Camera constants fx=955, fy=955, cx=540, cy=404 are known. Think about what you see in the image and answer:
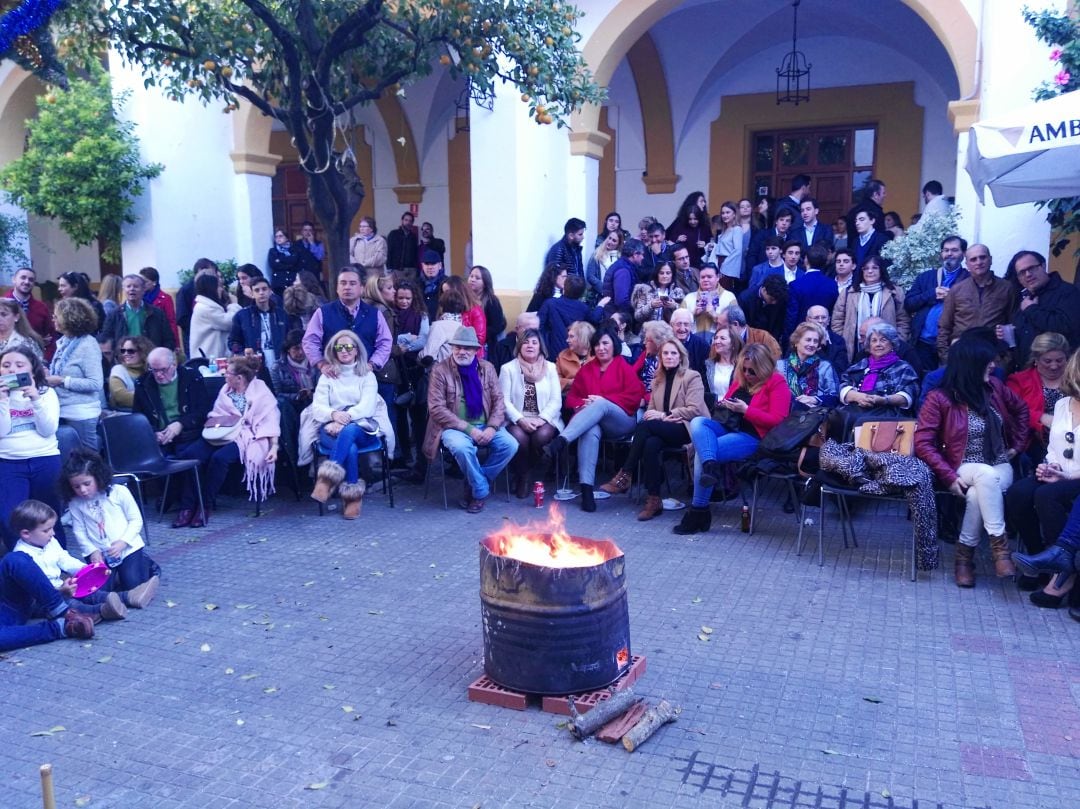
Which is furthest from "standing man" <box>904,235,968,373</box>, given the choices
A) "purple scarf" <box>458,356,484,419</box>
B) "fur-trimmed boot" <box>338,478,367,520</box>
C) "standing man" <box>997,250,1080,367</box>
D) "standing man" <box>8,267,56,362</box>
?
"standing man" <box>8,267,56,362</box>

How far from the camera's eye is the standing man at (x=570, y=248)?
34.0 feet

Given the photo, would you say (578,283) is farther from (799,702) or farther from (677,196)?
(677,196)

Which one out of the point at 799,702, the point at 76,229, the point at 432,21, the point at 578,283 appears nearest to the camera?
the point at 799,702

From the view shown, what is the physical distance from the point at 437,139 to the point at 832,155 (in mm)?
6513

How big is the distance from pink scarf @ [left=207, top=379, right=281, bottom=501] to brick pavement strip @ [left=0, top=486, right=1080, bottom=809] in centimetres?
102

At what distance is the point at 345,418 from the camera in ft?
23.8

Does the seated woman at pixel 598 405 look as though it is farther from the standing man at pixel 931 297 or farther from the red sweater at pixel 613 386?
the standing man at pixel 931 297

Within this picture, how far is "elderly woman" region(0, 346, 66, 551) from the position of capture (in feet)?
18.2

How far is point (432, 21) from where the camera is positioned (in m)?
7.00

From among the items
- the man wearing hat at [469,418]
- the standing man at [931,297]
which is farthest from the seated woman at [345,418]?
the standing man at [931,297]

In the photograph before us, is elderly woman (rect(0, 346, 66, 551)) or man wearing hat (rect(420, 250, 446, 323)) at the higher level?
man wearing hat (rect(420, 250, 446, 323))

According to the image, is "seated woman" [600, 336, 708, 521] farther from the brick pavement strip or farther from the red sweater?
the brick pavement strip

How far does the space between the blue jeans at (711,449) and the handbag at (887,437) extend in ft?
2.32

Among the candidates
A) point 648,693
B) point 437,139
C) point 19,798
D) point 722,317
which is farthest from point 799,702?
point 437,139
